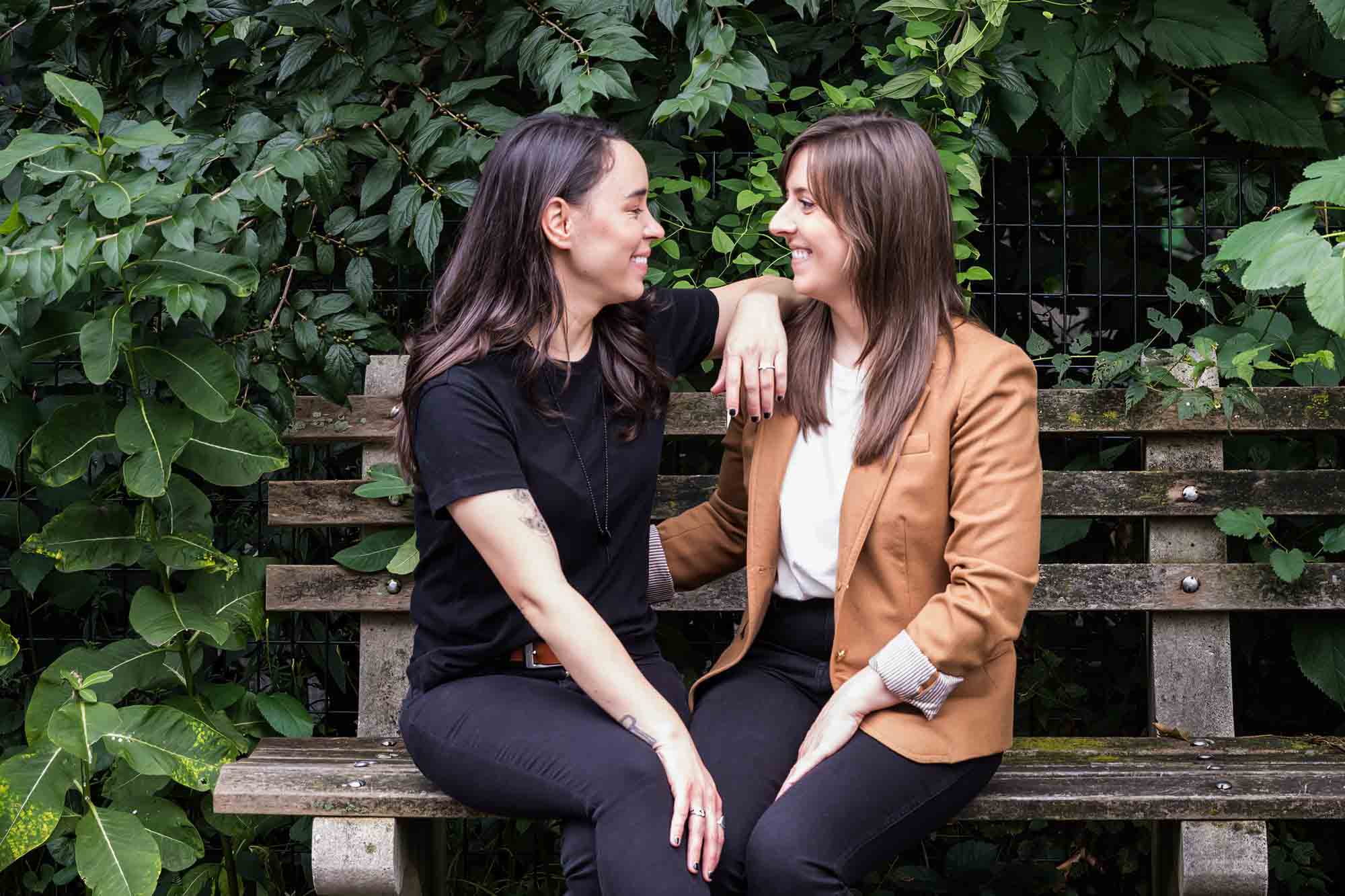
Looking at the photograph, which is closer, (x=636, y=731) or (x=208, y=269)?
(x=636, y=731)

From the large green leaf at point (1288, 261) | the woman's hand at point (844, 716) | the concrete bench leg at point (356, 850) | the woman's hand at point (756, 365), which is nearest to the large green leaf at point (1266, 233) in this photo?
the large green leaf at point (1288, 261)

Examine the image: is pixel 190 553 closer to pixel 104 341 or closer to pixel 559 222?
pixel 104 341

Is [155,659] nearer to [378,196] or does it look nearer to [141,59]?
[378,196]

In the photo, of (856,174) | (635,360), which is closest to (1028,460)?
(856,174)

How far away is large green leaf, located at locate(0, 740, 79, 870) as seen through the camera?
9.42 ft

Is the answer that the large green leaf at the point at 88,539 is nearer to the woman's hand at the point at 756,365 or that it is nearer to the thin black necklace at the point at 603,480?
the thin black necklace at the point at 603,480

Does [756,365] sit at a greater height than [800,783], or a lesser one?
greater

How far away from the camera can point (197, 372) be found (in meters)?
3.02

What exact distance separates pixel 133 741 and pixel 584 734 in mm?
1100

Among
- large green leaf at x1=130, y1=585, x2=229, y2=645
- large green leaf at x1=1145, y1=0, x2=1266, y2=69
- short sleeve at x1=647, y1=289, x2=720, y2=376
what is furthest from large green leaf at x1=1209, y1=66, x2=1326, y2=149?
large green leaf at x1=130, y1=585, x2=229, y2=645

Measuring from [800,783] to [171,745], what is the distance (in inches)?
53.8

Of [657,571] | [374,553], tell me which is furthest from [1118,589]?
[374,553]

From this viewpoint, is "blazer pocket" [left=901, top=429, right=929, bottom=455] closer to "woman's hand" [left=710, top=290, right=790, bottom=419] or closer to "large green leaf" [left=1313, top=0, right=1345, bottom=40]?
"woman's hand" [left=710, top=290, right=790, bottom=419]

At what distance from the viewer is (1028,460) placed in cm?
246
